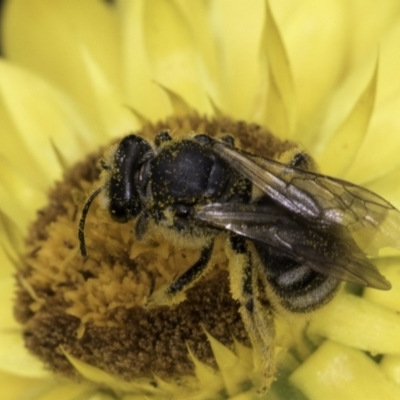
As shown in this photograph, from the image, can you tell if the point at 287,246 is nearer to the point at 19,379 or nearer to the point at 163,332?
the point at 163,332

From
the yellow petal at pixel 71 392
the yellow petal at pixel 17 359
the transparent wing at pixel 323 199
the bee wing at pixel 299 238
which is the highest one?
the transparent wing at pixel 323 199

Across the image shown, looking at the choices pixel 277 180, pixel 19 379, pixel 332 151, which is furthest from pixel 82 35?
pixel 277 180

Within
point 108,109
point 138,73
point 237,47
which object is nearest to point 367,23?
point 237,47

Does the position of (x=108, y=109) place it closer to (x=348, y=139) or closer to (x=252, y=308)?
(x=348, y=139)

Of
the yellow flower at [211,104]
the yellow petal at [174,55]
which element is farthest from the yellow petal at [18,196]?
the yellow petal at [174,55]

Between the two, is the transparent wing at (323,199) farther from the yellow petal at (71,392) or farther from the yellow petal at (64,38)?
the yellow petal at (64,38)

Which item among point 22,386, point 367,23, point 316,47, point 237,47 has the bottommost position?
point 22,386
